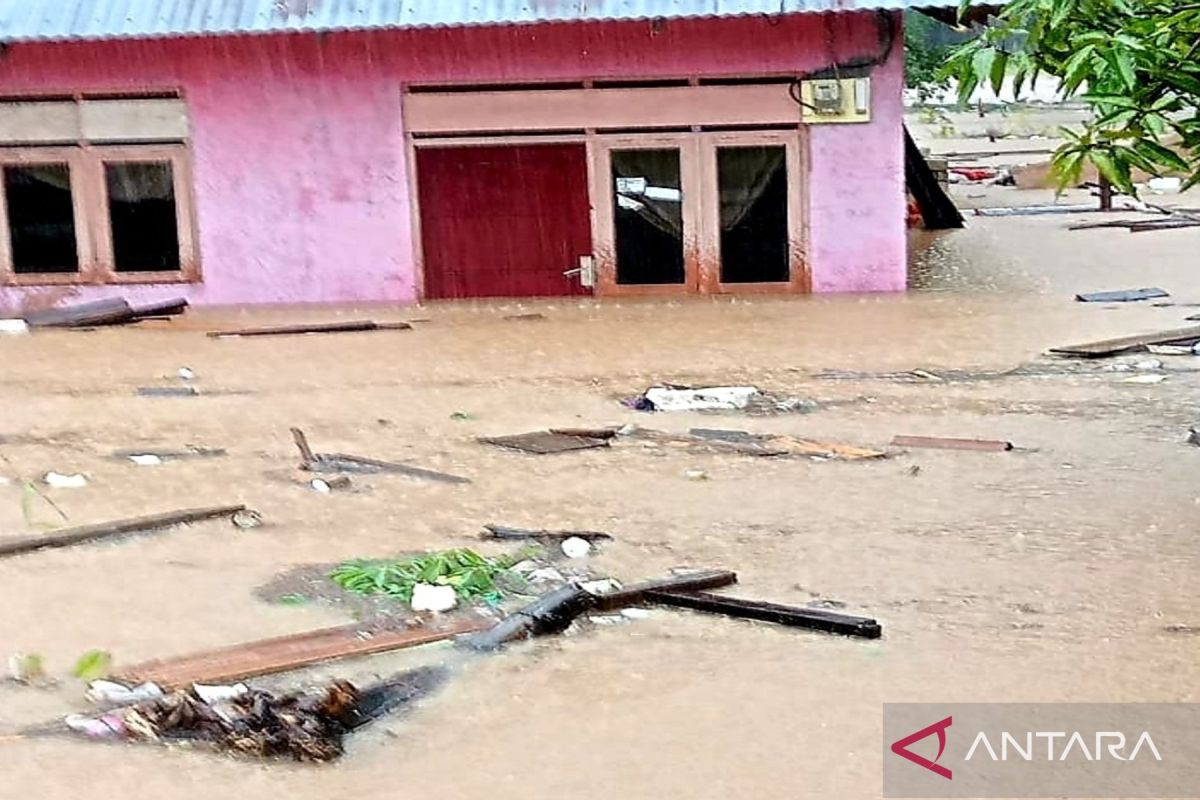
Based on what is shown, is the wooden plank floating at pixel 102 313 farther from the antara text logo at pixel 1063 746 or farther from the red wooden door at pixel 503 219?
the antara text logo at pixel 1063 746

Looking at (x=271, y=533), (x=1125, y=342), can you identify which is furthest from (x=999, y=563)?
(x=1125, y=342)

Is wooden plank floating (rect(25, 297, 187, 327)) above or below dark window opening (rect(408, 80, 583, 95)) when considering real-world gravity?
below

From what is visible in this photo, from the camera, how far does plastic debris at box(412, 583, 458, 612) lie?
6.41m

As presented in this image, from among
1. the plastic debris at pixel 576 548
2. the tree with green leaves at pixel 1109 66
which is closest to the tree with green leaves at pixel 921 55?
the plastic debris at pixel 576 548

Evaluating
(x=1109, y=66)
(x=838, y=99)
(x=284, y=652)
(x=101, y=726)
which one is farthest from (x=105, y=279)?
(x=1109, y=66)

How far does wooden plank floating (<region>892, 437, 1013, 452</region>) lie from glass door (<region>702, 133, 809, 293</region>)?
24.8 feet

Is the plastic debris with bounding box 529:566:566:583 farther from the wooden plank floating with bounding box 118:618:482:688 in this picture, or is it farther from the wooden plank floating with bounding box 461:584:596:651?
the wooden plank floating with bounding box 118:618:482:688

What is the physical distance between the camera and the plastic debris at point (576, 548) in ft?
23.7

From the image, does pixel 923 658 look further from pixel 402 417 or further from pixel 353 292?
pixel 353 292

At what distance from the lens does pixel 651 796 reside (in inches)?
182

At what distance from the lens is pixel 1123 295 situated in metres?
15.9

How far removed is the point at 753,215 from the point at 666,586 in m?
10.9

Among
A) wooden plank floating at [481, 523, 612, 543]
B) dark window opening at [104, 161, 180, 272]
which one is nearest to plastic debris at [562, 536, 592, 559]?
wooden plank floating at [481, 523, 612, 543]

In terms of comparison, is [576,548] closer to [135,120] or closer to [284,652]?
[284,652]
